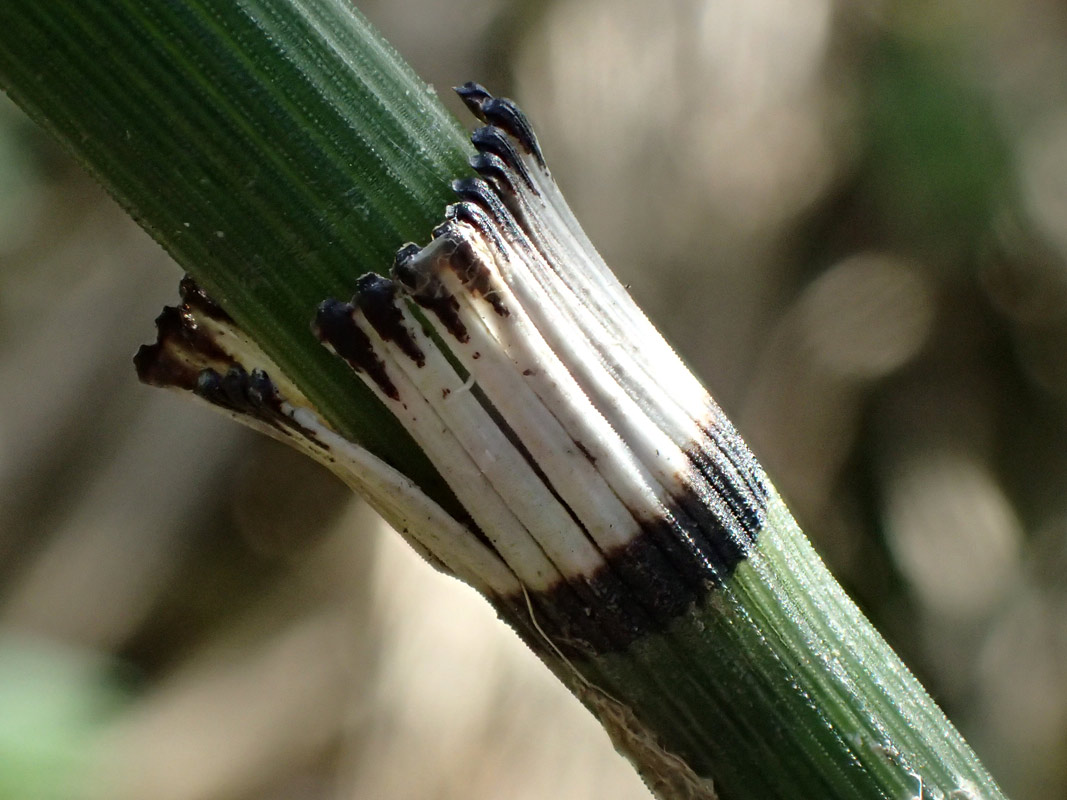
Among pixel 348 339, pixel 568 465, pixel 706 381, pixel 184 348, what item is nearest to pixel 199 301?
pixel 184 348

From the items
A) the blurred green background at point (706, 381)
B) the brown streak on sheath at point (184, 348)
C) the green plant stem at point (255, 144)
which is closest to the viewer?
the green plant stem at point (255, 144)

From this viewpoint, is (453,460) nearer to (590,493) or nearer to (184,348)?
(590,493)

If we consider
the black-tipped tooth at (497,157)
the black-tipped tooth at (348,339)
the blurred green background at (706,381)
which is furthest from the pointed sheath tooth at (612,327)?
the blurred green background at (706,381)

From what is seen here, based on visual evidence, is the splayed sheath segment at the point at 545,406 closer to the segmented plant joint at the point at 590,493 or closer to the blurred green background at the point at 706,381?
the segmented plant joint at the point at 590,493

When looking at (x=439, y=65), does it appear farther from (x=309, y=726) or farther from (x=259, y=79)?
(x=259, y=79)

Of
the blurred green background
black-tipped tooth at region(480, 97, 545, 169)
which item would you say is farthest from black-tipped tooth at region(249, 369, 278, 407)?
the blurred green background

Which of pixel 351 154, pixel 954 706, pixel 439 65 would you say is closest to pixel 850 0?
pixel 439 65

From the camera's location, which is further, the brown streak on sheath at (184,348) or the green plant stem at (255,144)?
the brown streak on sheath at (184,348)
